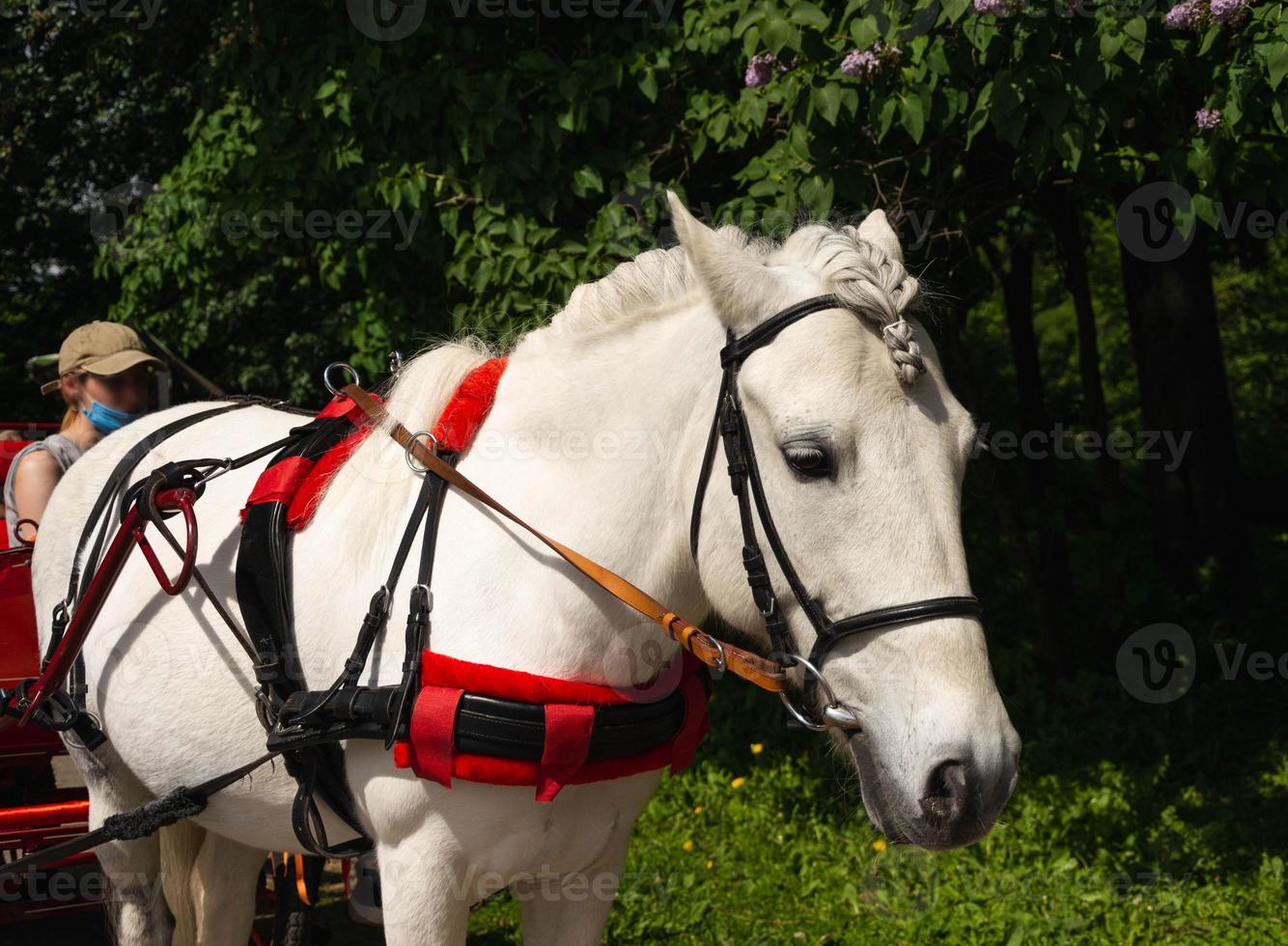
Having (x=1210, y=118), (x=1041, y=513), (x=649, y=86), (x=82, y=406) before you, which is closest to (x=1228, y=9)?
(x=1210, y=118)

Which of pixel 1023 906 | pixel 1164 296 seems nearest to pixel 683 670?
pixel 1023 906

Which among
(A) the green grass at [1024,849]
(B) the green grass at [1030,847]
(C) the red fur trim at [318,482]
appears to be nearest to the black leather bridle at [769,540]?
(C) the red fur trim at [318,482]

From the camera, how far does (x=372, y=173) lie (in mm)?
5031

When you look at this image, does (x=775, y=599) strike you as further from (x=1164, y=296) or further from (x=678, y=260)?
(x=1164, y=296)

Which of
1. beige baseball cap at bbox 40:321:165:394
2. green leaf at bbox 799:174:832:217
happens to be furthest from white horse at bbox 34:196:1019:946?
green leaf at bbox 799:174:832:217

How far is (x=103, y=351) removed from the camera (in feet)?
11.7

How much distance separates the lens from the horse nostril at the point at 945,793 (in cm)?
169

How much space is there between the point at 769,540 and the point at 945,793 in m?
0.49

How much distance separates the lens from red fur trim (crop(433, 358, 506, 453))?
7.55 feet

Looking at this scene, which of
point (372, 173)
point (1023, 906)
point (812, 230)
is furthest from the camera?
point (372, 173)

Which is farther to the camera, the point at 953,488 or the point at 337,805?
the point at 337,805

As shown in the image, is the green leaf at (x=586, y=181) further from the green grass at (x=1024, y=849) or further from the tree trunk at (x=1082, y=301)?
the green grass at (x=1024, y=849)

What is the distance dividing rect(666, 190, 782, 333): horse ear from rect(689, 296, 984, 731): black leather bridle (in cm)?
4

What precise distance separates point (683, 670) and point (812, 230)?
0.96 metres
